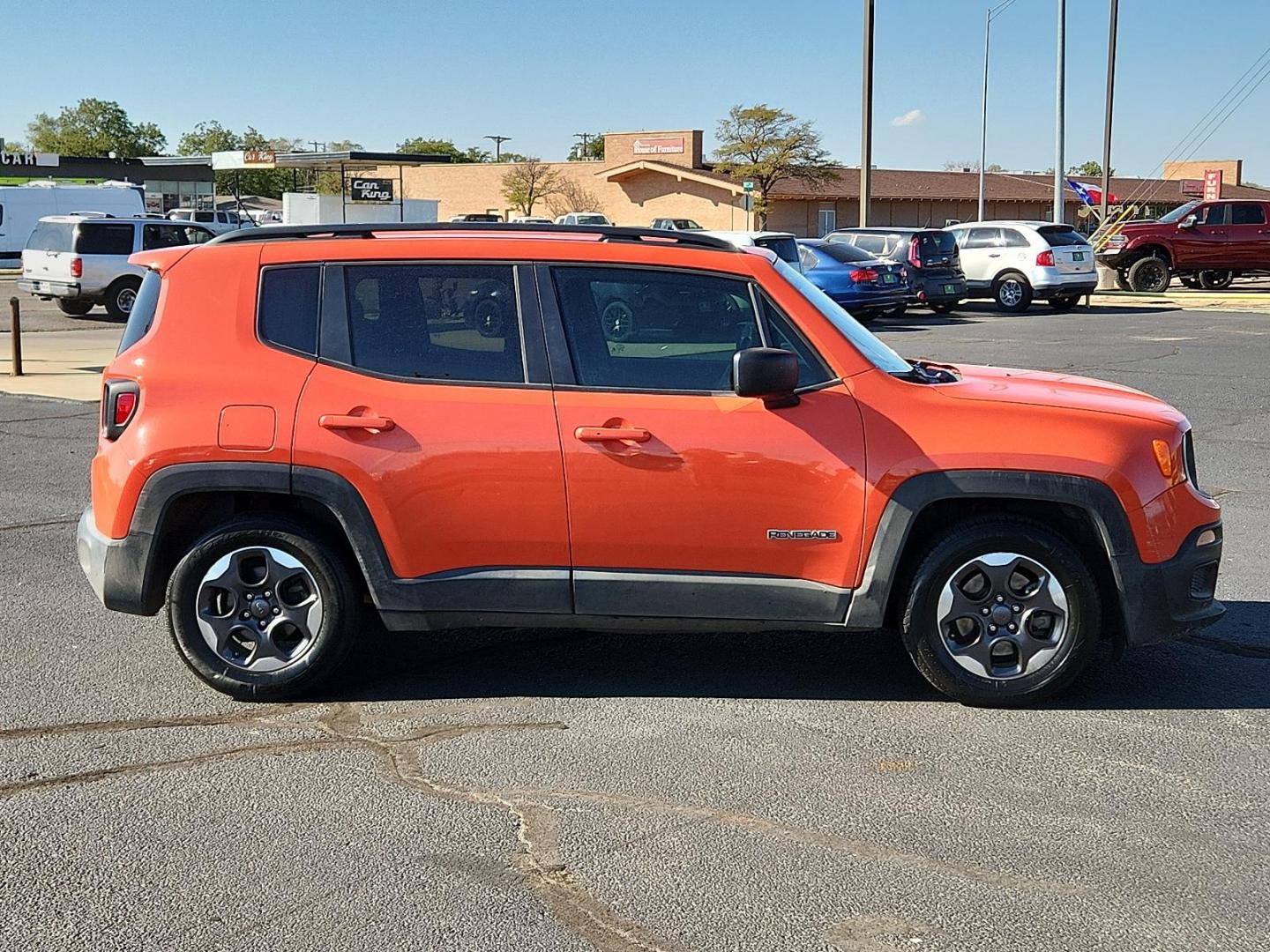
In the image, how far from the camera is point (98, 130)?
12138 cm

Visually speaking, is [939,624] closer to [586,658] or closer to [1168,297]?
[586,658]

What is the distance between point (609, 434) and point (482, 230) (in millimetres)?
1048

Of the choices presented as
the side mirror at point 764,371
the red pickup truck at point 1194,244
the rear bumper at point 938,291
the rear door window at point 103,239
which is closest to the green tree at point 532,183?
the red pickup truck at point 1194,244

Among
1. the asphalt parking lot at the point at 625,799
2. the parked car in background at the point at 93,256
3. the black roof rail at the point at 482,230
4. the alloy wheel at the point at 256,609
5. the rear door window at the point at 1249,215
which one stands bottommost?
the asphalt parking lot at the point at 625,799

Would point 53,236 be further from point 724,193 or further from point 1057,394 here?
point 724,193

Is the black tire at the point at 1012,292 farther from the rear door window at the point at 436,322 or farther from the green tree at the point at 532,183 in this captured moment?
the green tree at the point at 532,183

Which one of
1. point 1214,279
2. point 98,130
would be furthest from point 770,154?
point 98,130

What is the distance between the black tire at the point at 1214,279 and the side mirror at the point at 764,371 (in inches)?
1230

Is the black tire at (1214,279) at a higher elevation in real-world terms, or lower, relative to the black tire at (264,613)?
higher

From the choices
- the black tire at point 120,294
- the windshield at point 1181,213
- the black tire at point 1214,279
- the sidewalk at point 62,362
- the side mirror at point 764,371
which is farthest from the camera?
the black tire at point 1214,279

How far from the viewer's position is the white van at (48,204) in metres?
38.1

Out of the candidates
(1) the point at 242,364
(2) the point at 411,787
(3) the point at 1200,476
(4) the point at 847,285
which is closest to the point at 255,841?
(2) the point at 411,787

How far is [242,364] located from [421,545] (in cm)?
96

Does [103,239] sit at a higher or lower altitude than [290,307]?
higher
